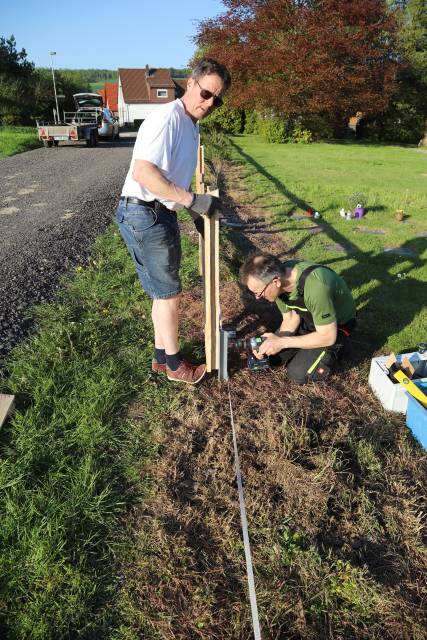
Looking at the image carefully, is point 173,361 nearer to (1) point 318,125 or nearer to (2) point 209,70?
(2) point 209,70

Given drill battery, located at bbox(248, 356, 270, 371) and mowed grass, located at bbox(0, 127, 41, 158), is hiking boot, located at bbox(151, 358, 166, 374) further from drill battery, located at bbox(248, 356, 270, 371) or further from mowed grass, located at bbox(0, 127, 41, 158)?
mowed grass, located at bbox(0, 127, 41, 158)

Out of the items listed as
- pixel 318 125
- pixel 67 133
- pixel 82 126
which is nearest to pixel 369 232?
pixel 67 133

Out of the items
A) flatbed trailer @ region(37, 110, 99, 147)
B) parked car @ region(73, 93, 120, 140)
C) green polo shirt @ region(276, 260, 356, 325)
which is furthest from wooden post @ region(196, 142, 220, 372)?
parked car @ region(73, 93, 120, 140)

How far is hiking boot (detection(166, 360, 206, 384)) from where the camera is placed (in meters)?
3.17

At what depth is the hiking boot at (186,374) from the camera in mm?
3166

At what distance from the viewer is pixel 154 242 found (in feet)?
8.91

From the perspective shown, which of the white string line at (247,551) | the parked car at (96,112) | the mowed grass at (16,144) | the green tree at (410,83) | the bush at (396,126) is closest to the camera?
Result: the white string line at (247,551)

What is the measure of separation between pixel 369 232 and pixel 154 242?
5.36 meters

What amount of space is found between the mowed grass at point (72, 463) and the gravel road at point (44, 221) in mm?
479

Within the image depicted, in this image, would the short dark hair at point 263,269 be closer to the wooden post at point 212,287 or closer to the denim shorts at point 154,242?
the wooden post at point 212,287

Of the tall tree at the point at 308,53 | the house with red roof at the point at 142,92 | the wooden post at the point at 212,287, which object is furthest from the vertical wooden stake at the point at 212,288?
the house with red roof at the point at 142,92

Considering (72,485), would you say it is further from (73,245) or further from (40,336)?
→ (73,245)

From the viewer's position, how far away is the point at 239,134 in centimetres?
2905

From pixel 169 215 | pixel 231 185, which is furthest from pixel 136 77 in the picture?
pixel 169 215
